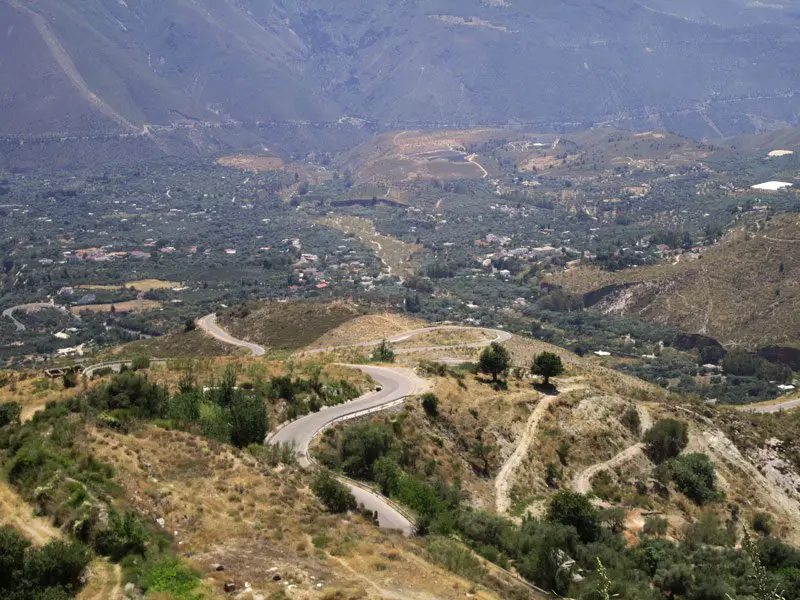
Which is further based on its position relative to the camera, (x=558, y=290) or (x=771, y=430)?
(x=558, y=290)

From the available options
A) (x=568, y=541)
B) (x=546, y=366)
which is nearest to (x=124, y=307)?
(x=546, y=366)

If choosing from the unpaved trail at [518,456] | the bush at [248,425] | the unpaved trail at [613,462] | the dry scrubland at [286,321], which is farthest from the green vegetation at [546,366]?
the dry scrubland at [286,321]

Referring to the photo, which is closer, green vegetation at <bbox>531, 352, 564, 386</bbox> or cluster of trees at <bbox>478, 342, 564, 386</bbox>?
cluster of trees at <bbox>478, 342, 564, 386</bbox>

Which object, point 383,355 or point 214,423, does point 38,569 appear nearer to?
point 214,423

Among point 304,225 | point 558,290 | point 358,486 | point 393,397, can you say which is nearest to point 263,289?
point 558,290

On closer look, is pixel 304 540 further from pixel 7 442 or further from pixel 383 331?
pixel 383 331

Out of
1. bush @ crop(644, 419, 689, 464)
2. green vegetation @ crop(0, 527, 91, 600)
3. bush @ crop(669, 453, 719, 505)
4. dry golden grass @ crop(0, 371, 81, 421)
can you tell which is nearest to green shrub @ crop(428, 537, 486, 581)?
green vegetation @ crop(0, 527, 91, 600)

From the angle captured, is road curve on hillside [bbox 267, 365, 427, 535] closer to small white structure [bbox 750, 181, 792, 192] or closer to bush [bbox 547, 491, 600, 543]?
bush [bbox 547, 491, 600, 543]
